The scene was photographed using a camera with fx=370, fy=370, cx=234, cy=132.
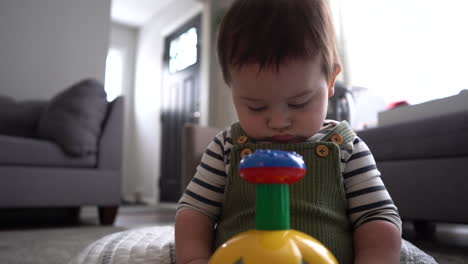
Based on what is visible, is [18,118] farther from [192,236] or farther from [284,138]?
[284,138]

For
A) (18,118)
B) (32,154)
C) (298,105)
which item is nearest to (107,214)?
(32,154)

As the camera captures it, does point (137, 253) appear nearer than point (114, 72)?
Yes

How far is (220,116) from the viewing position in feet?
11.4

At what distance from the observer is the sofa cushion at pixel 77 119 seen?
1.89 m

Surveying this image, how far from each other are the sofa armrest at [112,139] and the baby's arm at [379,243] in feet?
5.80

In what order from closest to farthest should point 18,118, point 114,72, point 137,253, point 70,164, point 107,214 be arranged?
1. point 137,253
2. point 70,164
3. point 107,214
4. point 18,118
5. point 114,72

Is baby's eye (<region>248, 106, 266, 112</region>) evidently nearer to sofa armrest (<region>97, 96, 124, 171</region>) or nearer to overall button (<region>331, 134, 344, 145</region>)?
overall button (<region>331, 134, 344, 145</region>)

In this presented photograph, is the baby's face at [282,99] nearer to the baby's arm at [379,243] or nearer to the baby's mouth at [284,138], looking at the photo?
the baby's mouth at [284,138]

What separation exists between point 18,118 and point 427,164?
2278 millimetres

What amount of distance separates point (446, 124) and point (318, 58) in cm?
90

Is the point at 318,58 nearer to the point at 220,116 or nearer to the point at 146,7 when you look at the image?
the point at 220,116

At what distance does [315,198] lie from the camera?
1.67 ft

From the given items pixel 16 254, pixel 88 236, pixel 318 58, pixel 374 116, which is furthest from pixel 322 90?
pixel 374 116

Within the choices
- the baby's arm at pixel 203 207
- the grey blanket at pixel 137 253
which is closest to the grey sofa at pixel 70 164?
the grey blanket at pixel 137 253
